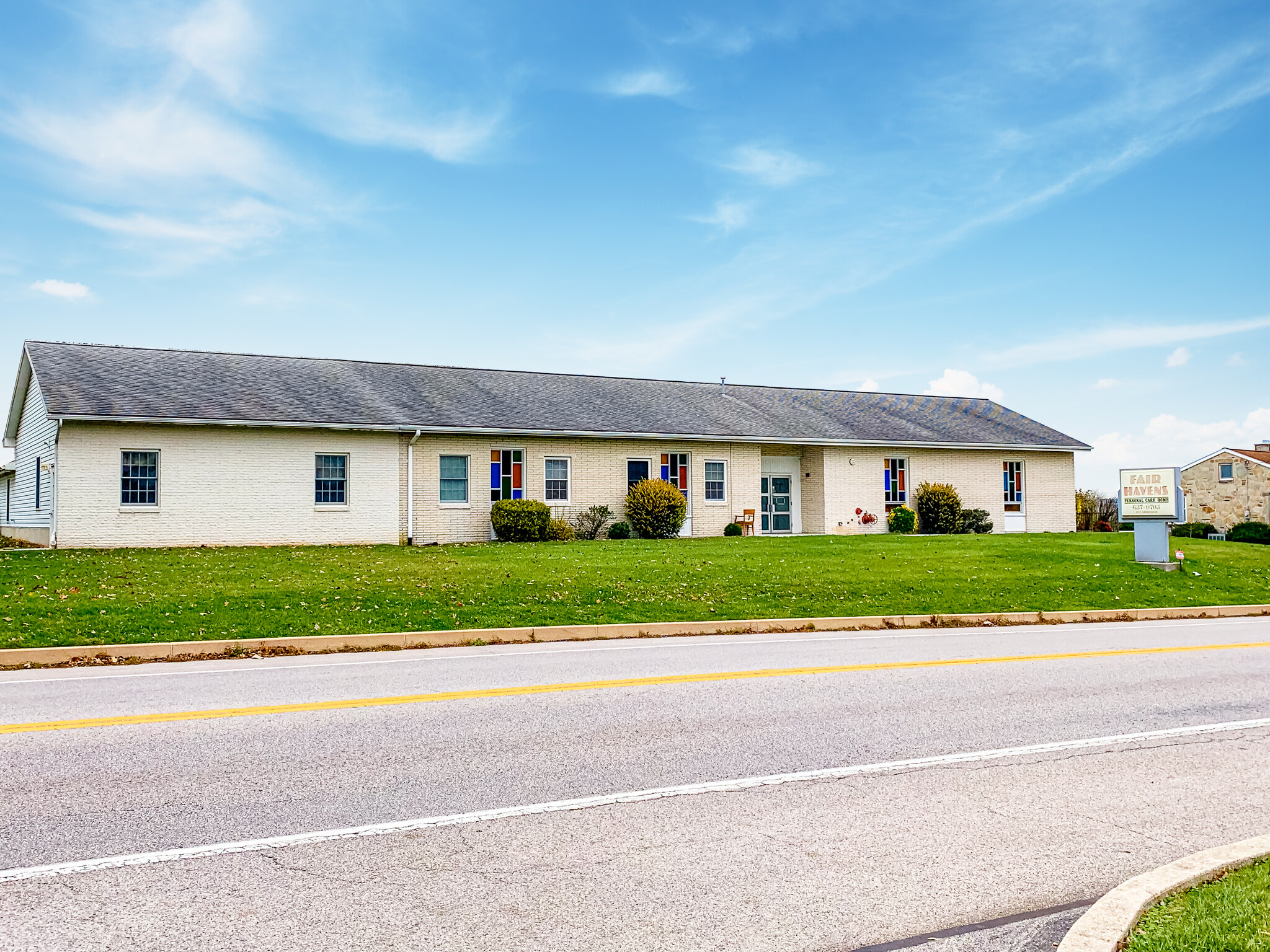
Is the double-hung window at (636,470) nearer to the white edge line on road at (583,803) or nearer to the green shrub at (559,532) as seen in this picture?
the green shrub at (559,532)

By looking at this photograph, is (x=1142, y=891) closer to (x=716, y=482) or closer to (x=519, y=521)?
(x=519, y=521)

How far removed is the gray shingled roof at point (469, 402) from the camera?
2614cm

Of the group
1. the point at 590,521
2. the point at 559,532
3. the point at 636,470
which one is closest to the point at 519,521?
the point at 559,532

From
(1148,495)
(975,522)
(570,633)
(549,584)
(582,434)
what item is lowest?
(570,633)

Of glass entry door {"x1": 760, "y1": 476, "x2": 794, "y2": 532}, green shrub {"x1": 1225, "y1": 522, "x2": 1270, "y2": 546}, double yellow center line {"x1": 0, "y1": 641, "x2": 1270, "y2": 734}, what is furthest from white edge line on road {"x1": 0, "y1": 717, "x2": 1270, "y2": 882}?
green shrub {"x1": 1225, "y1": 522, "x2": 1270, "y2": 546}

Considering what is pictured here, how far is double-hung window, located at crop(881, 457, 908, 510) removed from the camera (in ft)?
113

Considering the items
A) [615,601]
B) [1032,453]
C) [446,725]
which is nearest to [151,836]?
[446,725]

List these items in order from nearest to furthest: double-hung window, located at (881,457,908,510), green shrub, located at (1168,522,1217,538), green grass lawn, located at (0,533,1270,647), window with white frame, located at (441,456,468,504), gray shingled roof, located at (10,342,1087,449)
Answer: green grass lawn, located at (0,533,1270,647), gray shingled roof, located at (10,342,1087,449), window with white frame, located at (441,456,468,504), double-hung window, located at (881,457,908,510), green shrub, located at (1168,522,1217,538)

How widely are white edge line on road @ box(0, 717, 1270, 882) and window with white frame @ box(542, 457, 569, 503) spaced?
22507mm

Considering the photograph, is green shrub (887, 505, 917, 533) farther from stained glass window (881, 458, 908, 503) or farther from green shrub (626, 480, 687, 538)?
green shrub (626, 480, 687, 538)

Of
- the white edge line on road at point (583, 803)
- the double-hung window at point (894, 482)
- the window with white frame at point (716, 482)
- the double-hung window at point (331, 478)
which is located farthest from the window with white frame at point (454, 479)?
the white edge line on road at point (583, 803)

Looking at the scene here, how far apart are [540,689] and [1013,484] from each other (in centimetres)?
3070

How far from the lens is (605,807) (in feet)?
18.9

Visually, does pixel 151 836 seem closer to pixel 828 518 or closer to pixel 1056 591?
pixel 1056 591
